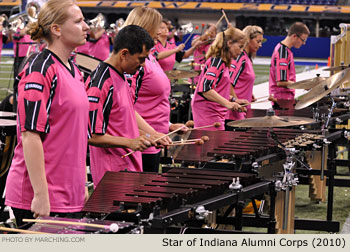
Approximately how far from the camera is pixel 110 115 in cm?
417

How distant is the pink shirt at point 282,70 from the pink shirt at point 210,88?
190 cm

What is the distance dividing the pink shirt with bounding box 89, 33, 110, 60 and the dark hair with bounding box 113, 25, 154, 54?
11.5 metres

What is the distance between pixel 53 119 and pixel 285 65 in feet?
18.5

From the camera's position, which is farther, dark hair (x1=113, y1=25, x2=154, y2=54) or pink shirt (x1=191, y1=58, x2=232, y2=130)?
pink shirt (x1=191, y1=58, x2=232, y2=130)

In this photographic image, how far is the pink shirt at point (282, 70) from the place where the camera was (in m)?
8.74

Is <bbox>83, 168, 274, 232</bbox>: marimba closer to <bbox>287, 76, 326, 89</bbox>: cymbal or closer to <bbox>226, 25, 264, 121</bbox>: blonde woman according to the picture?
<bbox>287, 76, 326, 89</bbox>: cymbal

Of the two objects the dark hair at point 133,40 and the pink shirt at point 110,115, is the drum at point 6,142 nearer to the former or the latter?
the pink shirt at point 110,115

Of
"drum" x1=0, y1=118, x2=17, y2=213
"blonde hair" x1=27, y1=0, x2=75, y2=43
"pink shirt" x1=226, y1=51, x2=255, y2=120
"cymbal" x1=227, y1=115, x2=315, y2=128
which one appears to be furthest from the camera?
"pink shirt" x1=226, y1=51, x2=255, y2=120

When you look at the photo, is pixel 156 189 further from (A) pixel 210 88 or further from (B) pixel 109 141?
(A) pixel 210 88

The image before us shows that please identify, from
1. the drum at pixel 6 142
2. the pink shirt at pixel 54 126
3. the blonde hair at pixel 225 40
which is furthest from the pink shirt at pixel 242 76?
the pink shirt at pixel 54 126

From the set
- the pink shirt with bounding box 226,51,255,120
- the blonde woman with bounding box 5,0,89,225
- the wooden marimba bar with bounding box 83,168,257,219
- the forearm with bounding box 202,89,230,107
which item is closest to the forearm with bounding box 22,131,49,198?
the blonde woman with bounding box 5,0,89,225

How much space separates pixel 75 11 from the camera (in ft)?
11.5

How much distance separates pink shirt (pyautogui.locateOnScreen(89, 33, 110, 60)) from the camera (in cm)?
1557

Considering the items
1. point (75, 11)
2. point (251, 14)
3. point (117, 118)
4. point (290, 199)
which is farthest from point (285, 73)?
point (251, 14)
